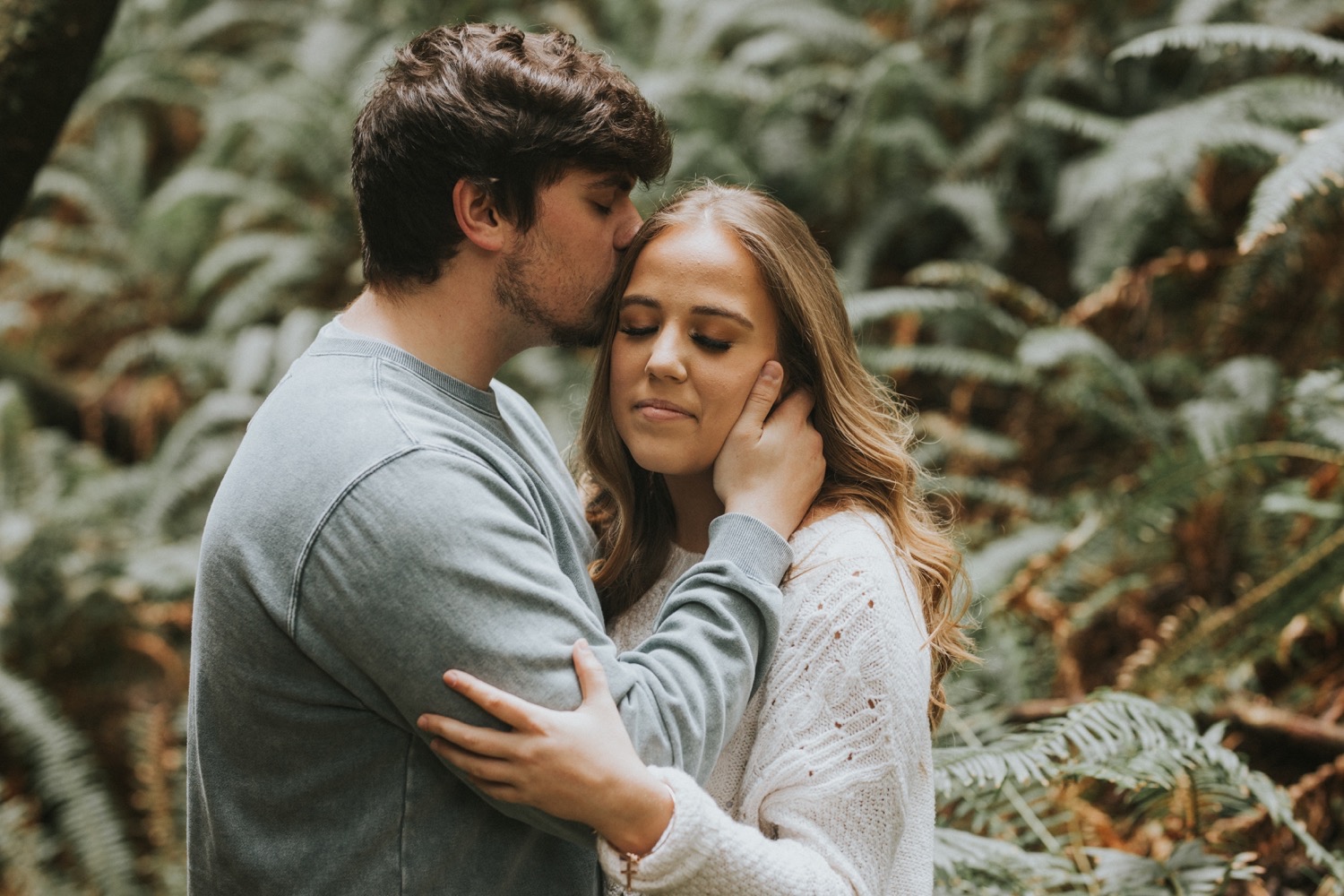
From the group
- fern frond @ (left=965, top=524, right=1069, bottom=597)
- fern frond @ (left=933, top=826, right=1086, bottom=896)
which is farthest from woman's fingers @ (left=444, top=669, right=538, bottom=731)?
fern frond @ (left=965, top=524, right=1069, bottom=597)

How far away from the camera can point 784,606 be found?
1.83 m

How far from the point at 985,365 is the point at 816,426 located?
2436 mm

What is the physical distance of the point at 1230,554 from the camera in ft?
12.5

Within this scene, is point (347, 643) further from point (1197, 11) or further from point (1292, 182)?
point (1197, 11)

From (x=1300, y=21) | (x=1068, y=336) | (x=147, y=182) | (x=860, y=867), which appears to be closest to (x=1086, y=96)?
(x=1300, y=21)

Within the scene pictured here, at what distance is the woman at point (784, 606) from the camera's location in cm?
152

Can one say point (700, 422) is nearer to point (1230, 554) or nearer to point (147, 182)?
point (1230, 554)

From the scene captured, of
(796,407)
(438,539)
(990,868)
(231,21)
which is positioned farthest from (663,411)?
(231,21)

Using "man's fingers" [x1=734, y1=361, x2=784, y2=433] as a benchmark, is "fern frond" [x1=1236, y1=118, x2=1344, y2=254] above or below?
above

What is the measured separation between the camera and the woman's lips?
197 centimetres

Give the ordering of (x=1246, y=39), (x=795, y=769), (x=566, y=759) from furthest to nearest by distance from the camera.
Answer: (x=1246, y=39), (x=795, y=769), (x=566, y=759)

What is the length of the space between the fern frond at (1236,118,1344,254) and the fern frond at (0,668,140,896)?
4.41 m

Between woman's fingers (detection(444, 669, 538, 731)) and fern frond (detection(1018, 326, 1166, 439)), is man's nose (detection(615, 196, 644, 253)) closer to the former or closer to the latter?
woman's fingers (detection(444, 669, 538, 731))

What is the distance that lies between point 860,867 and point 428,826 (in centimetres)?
68
